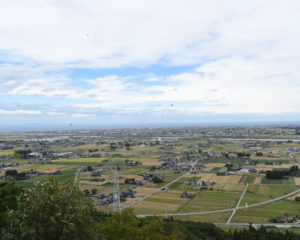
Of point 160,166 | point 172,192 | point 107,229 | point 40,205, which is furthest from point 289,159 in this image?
point 40,205

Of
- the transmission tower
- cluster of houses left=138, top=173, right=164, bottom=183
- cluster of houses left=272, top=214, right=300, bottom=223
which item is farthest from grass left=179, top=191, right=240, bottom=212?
cluster of houses left=138, top=173, right=164, bottom=183

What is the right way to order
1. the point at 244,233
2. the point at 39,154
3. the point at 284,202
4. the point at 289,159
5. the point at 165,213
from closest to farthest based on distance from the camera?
the point at 244,233 → the point at 165,213 → the point at 284,202 → the point at 289,159 → the point at 39,154

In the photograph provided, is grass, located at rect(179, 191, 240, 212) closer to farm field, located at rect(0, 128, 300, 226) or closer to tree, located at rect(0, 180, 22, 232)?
farm field, located at rect(0, 128, 300, 226)

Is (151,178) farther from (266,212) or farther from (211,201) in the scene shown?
(266,212)

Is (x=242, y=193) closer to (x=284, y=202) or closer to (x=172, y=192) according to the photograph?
(x=284, y=202)

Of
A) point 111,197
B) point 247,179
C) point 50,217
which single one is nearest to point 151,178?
point 111,197

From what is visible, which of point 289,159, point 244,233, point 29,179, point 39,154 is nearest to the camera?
point 244,233

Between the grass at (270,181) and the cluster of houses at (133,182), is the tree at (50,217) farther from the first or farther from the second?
the grass at (270,181)

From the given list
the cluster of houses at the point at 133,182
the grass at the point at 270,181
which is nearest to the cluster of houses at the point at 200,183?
the cluster of houses at the point at 133,182
